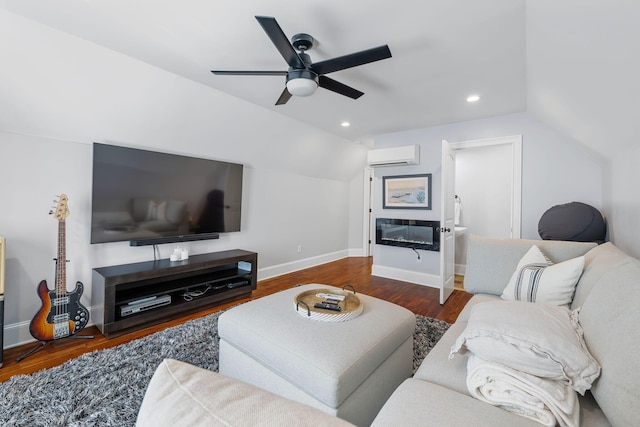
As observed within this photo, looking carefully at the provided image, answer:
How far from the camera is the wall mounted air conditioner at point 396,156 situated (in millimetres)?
4164

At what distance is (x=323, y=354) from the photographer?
127 centimetres

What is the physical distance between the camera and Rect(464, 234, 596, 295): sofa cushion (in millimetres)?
2059

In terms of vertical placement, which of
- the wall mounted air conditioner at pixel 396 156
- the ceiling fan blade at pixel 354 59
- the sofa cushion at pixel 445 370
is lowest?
the sofa cushion at pixel 445 370

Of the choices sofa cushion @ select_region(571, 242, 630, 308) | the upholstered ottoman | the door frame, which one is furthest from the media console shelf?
the door frame

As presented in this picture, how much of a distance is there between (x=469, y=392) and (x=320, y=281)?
135 inches

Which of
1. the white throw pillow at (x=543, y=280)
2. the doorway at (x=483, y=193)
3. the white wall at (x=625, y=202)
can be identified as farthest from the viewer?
the doorway at (x=483, y=193)

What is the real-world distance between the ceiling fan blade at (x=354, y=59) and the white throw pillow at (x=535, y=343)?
1.59 meters

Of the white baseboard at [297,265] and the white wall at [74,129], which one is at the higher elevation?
the white wall at [74,129]

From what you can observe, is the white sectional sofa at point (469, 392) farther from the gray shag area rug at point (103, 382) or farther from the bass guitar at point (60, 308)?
the bass guitar at point (60, 308)

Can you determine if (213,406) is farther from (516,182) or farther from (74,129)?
(516,182)

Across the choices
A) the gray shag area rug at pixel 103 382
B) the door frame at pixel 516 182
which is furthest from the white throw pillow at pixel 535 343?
the door frame at pixel 516 182

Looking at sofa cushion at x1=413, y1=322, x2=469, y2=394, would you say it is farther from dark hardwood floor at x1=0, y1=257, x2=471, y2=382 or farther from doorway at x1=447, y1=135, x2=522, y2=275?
doorway at x1=447, y1=135, x2=522, y2=275

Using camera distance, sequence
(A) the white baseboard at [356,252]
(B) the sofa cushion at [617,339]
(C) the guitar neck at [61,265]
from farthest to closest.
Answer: (A) the white baseboard at [356,252] < (C) the guitar neck at [61,265] < (B) the sofa cushion at [617,339]

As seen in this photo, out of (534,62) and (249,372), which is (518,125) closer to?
(534,62)
